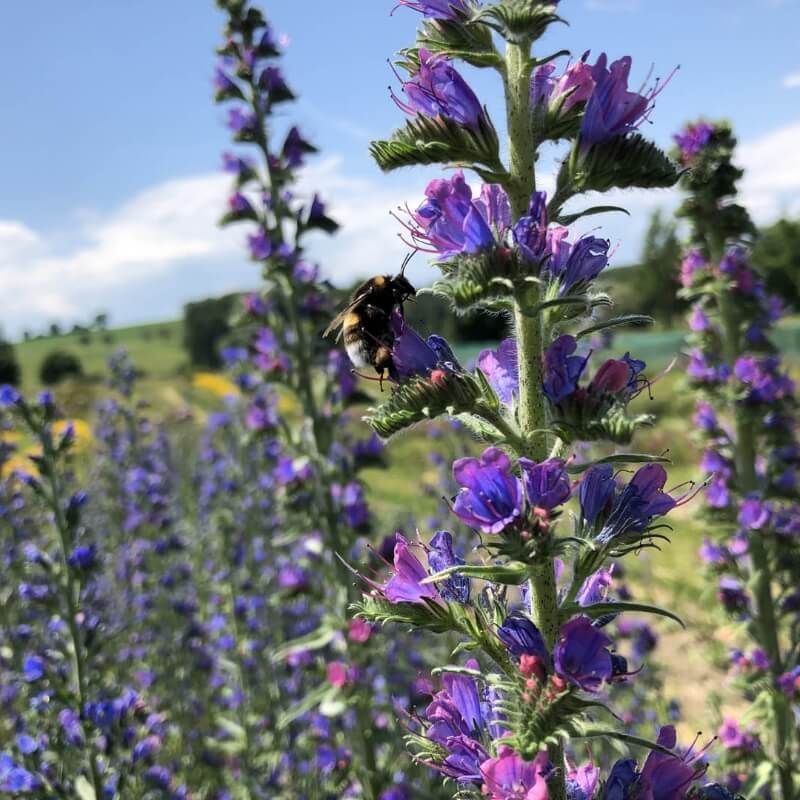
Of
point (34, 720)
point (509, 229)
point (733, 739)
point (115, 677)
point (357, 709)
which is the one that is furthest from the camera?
point (115, 677)

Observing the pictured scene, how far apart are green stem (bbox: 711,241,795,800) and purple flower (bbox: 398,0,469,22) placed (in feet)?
12.7

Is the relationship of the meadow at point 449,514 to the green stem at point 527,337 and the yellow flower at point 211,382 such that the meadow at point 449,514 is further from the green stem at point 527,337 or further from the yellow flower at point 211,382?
the yellow flower at point 211,382

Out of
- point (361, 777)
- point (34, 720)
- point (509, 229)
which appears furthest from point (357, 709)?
point (509, 229)

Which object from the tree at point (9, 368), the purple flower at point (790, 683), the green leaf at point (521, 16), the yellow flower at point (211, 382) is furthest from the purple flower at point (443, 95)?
the yellow flower at point (211, 382)

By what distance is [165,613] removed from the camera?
8320 mm

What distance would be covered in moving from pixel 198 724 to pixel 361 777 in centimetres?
365

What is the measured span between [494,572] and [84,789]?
2.90m

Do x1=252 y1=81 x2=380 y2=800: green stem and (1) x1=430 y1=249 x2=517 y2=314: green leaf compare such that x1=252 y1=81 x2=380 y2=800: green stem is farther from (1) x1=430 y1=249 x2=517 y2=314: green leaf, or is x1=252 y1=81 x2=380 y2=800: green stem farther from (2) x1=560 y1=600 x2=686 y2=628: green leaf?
(1) x1=430 y1=249 x2=517 y2=314: green leaf

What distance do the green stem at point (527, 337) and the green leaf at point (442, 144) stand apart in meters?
0.06

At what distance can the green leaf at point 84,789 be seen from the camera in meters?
3.88

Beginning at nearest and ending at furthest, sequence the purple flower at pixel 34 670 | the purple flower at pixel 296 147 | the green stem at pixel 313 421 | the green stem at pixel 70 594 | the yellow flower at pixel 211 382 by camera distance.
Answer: the green stem at pixel 70 594, the purple flower at pixel 34 670, the green stem at pixel 313 421, the purple flower at pixel 296 147, the yellow flower at pixel 211 382

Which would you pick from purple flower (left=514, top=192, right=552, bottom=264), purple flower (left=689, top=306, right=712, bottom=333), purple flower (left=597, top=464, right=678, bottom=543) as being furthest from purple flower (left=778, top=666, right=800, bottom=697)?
purple flower (left=514, top=192, right=552, bottom=264)

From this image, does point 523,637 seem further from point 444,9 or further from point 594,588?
point 444,9

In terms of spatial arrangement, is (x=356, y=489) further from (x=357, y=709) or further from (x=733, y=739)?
(x=733, y=739)
